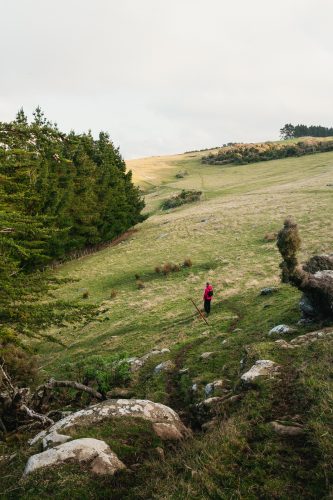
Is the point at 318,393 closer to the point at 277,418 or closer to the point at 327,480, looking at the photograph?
the point at 277,418

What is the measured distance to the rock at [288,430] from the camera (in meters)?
6.91

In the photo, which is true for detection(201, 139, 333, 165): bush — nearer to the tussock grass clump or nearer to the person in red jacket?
the tussock grass clump

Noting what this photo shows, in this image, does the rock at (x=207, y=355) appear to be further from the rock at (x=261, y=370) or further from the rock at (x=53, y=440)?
the rock at (x=53, y=440)

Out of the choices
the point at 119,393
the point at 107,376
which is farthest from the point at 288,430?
the point at 107,376

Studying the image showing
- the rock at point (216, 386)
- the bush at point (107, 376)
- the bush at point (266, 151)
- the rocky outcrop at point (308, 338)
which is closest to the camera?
the rock at point (216, 386)

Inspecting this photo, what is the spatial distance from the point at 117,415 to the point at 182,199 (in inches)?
2899

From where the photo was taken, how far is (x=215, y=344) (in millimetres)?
16625

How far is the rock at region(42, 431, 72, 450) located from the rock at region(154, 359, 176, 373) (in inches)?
285

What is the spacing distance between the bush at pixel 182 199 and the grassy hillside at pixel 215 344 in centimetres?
1605

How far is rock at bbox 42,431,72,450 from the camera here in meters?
7.82

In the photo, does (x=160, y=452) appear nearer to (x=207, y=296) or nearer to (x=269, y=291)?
(x=207, y=296)

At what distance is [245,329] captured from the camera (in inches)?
683

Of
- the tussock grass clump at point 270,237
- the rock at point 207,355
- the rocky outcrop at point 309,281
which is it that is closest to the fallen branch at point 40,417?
the rock at point 207,355

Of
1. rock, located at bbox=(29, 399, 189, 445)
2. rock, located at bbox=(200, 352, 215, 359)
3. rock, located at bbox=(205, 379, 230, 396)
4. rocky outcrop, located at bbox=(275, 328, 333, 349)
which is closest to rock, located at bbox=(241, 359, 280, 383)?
rock, located at bbox=(205, 379, 230, 396)
